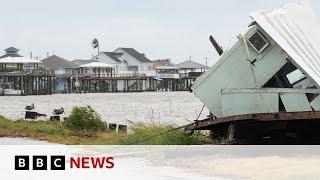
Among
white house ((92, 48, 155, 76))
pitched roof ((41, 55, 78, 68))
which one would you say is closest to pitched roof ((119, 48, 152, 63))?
white house ((92, 48, 155, 76))

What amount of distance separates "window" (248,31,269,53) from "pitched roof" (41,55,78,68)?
127207 millimetres

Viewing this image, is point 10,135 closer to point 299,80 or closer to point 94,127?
point 94,127

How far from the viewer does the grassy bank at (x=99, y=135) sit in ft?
56.6

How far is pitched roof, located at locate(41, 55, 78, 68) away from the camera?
141250 millimetres

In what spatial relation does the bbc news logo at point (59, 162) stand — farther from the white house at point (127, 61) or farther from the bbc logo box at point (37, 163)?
the white house at point (127, 61)

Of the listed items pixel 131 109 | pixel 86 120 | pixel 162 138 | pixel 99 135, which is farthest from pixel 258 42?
pixel 131 109

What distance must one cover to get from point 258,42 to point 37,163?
6.25 metres

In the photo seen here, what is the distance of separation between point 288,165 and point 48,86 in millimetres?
102424

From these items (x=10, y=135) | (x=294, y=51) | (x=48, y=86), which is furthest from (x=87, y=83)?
(x=294, y=51)

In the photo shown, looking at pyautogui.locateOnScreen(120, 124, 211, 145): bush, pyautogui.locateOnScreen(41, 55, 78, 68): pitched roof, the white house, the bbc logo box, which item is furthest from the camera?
the white house

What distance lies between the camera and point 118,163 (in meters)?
14.8

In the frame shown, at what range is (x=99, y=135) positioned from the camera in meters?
21.5

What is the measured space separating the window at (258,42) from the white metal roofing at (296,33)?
0.34 m

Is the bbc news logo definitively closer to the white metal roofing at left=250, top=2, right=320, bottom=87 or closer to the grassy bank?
the grassy bank
